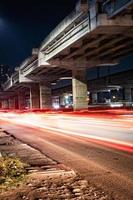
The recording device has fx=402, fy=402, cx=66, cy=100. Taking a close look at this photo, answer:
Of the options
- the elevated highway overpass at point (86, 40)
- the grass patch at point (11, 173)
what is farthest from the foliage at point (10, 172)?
the elevated highway overpass at point (86, 40)

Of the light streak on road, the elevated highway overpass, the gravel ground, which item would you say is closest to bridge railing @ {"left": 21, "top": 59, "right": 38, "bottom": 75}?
the elevated highway overpass

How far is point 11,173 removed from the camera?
912 centimetres

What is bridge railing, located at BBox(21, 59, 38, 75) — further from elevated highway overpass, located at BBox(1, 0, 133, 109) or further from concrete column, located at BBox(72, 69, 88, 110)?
concrete column, located at BBox(72, 69, 88, 110)

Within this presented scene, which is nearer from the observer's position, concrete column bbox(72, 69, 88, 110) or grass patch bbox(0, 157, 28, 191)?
grass patch bbox(0, 157, 28, 191)

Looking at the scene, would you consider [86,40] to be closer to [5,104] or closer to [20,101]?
[20,101]

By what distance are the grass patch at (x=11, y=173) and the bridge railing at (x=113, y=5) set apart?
16.9 metres

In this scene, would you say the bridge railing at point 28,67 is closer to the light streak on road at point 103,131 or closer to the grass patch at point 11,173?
the light streak on road at point 103,131

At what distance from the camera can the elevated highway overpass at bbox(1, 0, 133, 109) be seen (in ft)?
92.1

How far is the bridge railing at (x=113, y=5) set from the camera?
82.8 ft

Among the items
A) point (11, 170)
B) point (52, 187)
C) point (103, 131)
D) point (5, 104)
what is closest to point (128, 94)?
point (103, 131)

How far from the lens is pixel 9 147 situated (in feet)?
50.9

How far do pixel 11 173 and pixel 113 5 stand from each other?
20161 mm

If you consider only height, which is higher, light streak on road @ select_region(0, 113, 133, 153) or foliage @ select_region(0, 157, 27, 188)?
foliage @ select_region(0, 157, 27, 188)

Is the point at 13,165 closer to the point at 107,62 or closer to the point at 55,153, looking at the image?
the point at 55,153
